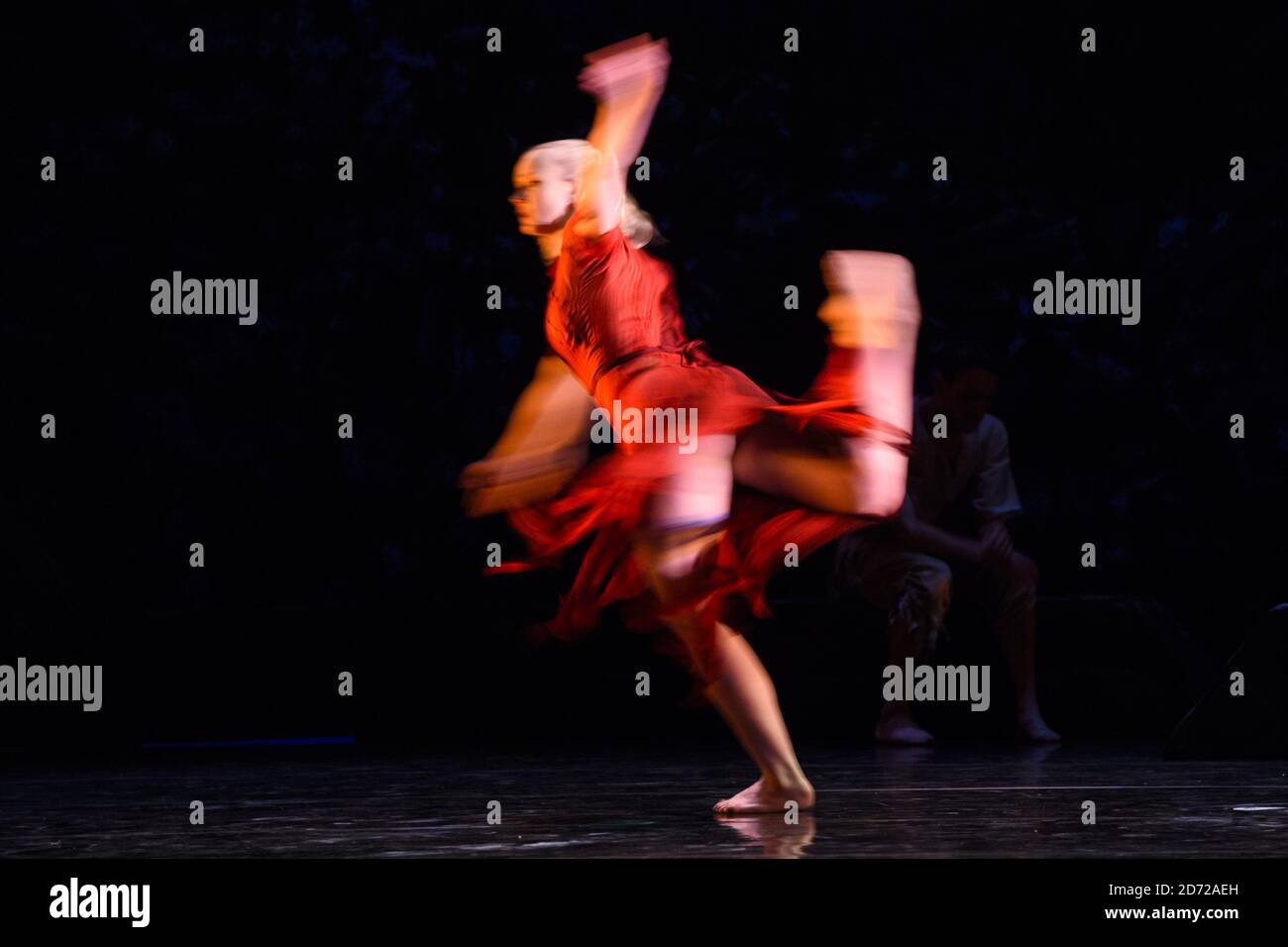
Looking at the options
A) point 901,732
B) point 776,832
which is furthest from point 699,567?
point 901,732

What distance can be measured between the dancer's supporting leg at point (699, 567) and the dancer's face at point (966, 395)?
8.08 feet

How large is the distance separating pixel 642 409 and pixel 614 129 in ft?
1.69

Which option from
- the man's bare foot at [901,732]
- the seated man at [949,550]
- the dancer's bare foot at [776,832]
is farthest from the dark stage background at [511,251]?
the dancer's bare foot at [776,832]

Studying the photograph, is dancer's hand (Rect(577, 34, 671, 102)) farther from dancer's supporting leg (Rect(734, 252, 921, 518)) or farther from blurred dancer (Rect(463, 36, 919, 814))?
dancer's supporting leg (Rect(734, 252, 921, 518))

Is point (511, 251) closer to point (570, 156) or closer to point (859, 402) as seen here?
point (570, 156)

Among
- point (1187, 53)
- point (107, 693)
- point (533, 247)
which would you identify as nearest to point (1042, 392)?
point (1187, 53)

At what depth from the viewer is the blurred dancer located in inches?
117

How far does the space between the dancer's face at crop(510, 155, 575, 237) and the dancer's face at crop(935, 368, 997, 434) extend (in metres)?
2.40

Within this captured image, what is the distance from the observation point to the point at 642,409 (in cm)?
301

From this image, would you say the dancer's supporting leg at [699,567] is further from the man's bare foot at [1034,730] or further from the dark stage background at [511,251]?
the dark stage background at [511,251]

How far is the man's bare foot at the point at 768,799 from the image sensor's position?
3.00m

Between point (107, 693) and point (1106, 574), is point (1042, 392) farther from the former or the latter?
point (107, 693)
